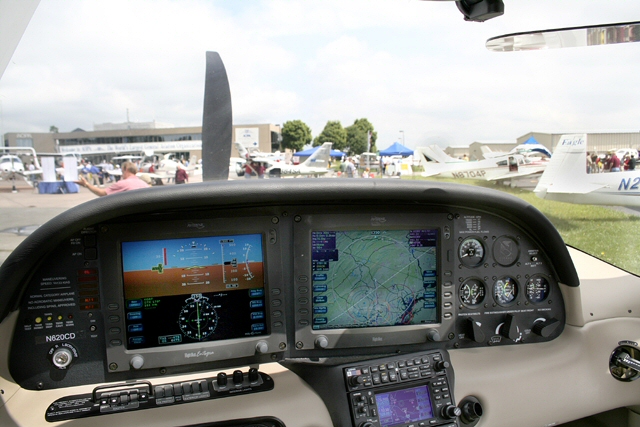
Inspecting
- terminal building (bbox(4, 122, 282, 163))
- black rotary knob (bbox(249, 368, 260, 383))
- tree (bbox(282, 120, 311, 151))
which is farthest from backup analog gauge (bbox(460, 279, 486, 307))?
terminal building (bbox(4, 122, 282, 163))

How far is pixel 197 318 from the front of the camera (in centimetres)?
154

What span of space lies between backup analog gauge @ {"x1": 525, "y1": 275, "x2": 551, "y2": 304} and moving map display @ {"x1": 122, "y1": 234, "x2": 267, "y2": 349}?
3.75 feet

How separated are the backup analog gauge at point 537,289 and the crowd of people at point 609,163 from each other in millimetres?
884

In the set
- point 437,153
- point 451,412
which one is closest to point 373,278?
point 451,412

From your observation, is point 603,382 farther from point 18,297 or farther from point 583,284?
point 18,297

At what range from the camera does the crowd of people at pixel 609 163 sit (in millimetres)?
2256

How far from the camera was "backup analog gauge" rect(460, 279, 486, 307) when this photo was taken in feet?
5.89

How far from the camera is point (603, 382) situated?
1814 mm

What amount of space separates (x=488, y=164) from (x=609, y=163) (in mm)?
1672

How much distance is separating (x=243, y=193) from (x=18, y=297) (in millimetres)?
775

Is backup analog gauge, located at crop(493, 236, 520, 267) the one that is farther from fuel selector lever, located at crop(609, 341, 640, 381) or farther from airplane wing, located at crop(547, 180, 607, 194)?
airplane wing, located at crop(547, 180, 607, 194)

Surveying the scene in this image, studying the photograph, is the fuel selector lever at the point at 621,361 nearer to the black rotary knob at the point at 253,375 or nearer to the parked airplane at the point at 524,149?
the black rotary knob at the point at 253,375

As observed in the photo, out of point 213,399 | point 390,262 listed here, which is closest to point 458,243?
point 390,262

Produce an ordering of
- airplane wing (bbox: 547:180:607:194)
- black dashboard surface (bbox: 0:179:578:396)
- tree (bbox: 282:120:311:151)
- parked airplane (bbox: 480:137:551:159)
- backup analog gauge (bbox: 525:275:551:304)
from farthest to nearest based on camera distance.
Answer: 1. parked airplane (bbox: 480:137:551:159)
2. tree (bbox: 282:120:311:151)
3. airplane wing (bbox: 547:180:607:194)
4. backup analog gauge (bbox: 525:275:551:304)
5. black dashboard surface (bbox: 0:179:578:396)
